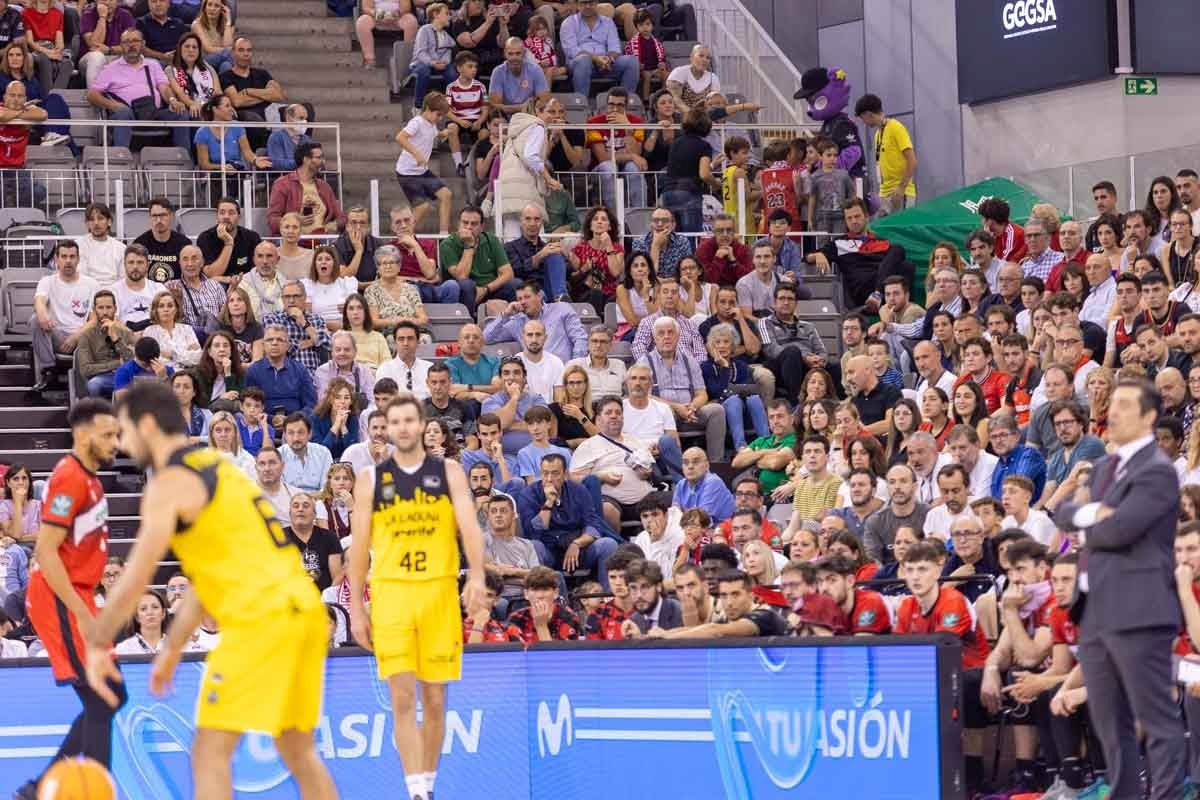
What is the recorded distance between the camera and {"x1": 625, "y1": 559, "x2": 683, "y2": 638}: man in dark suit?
13.7 m

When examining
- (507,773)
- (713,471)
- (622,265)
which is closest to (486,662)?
(507,773)

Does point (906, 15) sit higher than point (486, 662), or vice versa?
point (906, 15)

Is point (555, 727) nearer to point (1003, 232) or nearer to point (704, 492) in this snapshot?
point (704, 492)

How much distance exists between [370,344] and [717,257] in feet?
12.3

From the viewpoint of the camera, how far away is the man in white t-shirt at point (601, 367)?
18328mm

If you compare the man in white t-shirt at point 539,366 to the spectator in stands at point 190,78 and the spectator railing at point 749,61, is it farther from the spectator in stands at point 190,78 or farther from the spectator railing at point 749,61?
the spectator railing at point 749,61

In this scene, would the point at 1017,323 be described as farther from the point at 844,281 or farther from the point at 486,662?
the point at 486,662

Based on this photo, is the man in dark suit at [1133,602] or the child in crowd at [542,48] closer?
the man in dark suit at [1133,602]

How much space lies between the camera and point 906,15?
2378 centimetres

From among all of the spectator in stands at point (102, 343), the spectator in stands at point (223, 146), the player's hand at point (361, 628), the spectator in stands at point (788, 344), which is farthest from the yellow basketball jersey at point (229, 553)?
the spectator in stands at point (223, 146)

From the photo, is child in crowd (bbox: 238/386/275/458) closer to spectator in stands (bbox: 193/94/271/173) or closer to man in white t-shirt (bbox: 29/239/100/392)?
man in white t-shirt (bbox: 29/239/100/392)

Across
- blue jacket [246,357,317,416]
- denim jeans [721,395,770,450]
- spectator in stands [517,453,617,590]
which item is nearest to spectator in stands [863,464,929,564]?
spectator in stands [517,453,617,590]

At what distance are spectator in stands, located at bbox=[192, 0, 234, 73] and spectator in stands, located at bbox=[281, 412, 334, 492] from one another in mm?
6620

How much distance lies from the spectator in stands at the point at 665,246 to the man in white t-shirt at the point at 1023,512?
6775 millimetres
